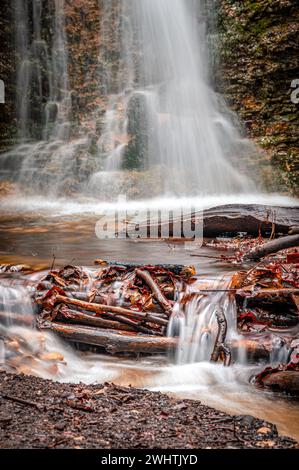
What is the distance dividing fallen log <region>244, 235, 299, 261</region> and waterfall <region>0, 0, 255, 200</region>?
7.54m

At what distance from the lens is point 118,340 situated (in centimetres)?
334

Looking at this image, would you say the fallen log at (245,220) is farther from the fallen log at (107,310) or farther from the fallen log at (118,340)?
the fallen log at (118,340)

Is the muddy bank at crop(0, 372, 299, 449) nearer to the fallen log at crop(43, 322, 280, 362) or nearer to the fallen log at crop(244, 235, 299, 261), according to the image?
the fallen log at crop(43, 322, 280, 362)

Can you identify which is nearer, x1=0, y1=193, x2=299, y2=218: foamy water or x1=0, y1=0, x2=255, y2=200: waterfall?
x1=0, y1=193, x2=299, y2=218: foamy water

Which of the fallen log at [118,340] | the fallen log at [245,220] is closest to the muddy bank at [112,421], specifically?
the fallen log at [118,340]

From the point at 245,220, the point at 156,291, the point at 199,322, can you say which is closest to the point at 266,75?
the point at 245,220

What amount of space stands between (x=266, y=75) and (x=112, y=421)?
568 inches

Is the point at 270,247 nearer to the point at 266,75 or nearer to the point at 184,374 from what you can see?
the point at 184,374

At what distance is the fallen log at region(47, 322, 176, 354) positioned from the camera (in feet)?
10.9

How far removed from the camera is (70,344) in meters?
3.50

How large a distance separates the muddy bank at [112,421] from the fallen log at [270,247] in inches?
112

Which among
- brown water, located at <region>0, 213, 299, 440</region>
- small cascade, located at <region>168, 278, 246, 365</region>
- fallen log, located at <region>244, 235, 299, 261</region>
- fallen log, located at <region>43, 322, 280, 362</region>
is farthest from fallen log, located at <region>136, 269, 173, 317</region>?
fallen log, located at <region>244, 235, 299, 261</region>
